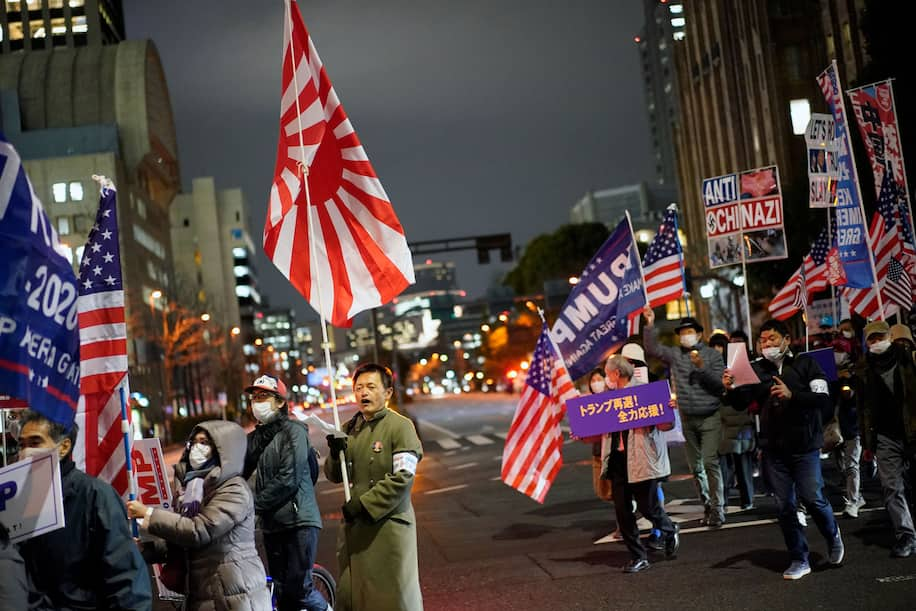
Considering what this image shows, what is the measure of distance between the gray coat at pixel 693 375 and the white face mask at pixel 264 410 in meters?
4.97

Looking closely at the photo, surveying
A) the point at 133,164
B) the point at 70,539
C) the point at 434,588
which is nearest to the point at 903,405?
the point at 434,588

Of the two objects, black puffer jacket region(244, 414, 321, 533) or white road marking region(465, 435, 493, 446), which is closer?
black puffer jacket region(244, 414, 321, 533)

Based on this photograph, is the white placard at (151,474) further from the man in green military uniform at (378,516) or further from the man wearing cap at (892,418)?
the man wearing cap at (892,418)

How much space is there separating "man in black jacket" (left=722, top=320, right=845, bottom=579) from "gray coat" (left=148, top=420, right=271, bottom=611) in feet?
15.1

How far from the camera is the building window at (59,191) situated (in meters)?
81.2

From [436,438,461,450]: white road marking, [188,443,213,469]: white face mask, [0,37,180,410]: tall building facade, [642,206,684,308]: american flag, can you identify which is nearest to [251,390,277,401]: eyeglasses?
[188,443,213,469]: white face mask

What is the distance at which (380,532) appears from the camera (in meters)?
6.14

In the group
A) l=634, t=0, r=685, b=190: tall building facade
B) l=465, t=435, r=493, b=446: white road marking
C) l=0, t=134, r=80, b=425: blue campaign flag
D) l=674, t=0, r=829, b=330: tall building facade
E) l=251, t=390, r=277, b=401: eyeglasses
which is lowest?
l=465, t=435, r=493, b=446: white road marking

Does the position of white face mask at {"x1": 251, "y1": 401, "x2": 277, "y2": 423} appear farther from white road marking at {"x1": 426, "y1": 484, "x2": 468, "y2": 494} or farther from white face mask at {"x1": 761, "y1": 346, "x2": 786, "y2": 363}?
white road marking at {"x1": 426, "y1": 484, "x2": 468, "y2": 494}

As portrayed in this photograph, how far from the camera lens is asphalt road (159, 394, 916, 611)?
7.97 m

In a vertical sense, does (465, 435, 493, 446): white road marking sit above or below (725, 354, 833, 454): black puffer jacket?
below

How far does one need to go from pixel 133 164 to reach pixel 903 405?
90.5m

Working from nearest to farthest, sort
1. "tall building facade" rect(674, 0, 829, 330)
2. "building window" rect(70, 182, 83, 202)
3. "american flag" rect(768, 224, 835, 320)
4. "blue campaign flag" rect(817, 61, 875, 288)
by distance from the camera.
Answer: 1. "blue campaign flag" rect(817, 61, 875, 288)
2. "american flag" rect(768, 224, 835, 320)
3. "tall building facade" rect(674, 0, 829, 330)
4. "building window" rect(70, 182, 83, 202)

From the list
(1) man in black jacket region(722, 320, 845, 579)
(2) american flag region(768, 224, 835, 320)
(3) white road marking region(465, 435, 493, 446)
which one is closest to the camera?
(1) man in black jacket region(722, 320, 845, 579)
